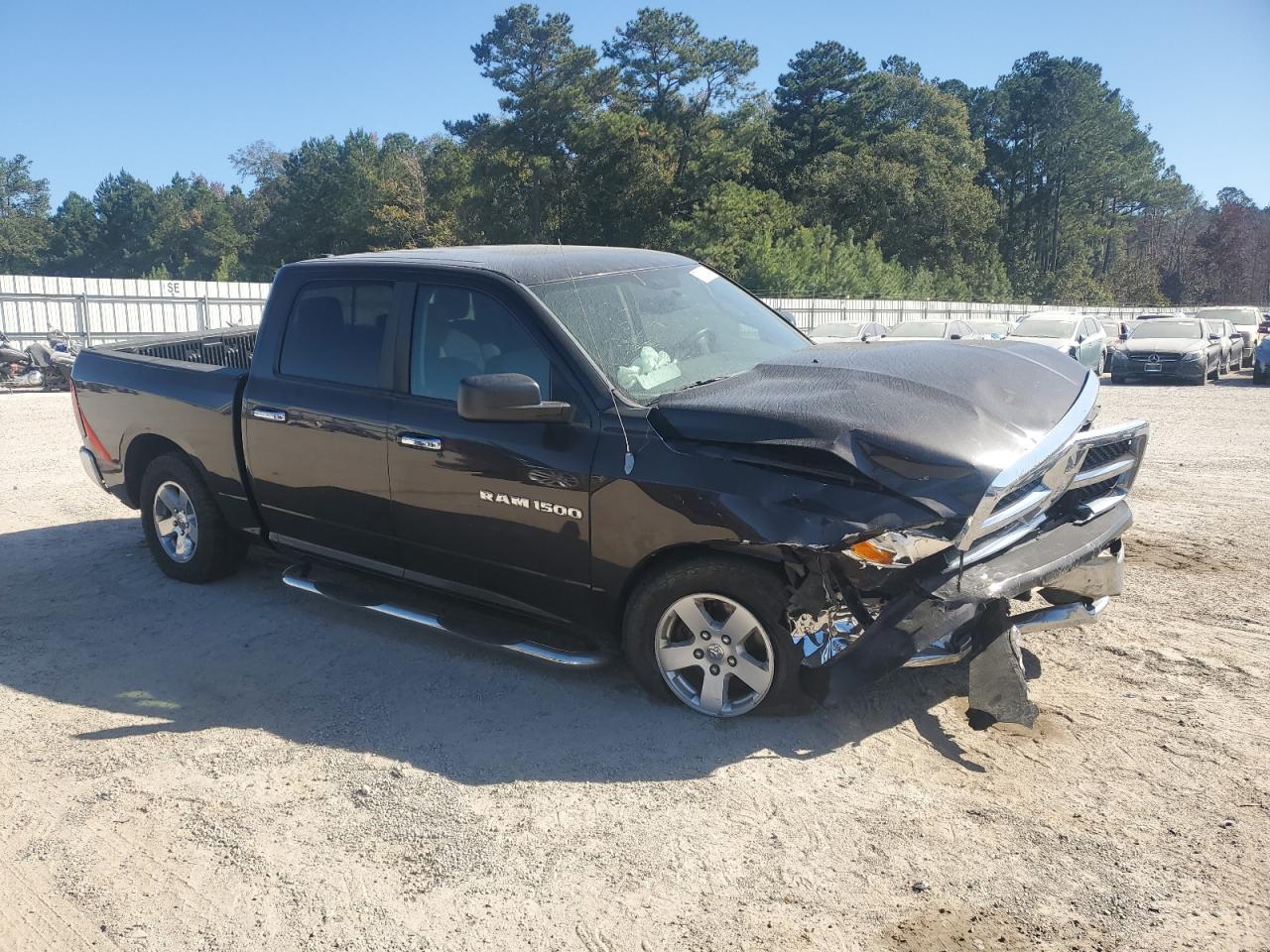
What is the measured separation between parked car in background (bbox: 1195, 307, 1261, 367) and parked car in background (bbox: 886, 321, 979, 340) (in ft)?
24.4

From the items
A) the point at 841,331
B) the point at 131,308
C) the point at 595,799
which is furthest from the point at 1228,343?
the point at 131,308

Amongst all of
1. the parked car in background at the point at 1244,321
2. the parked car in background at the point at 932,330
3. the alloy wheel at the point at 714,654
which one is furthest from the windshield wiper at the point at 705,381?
the parked car in background at the point at 1244,321

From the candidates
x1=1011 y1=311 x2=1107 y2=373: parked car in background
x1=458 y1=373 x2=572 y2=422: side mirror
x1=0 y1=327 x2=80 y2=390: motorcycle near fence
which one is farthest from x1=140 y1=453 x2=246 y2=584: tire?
x1=1011 y1=311 x2=1107 y2=373: parked car in background

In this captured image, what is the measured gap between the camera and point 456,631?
461 centimetres

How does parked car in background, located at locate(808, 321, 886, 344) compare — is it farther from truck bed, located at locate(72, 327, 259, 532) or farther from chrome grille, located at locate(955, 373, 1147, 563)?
chrome grille, located at locate(955, 373, 1147, 563)

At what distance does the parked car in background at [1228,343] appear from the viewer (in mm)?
22995

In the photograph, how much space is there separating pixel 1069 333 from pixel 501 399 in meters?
19.3

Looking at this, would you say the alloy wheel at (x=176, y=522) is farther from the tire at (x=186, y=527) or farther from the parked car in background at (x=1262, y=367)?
the parked car in background at (x=1262, y=367)

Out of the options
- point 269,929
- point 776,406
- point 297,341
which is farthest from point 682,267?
point 269,929

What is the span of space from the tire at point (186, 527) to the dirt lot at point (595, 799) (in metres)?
0.58

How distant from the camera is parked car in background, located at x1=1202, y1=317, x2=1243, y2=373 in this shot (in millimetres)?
22995

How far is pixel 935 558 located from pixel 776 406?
0.83 metres

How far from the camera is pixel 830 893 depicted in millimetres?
3027

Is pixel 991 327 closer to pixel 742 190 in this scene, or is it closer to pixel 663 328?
pixel 663 328
